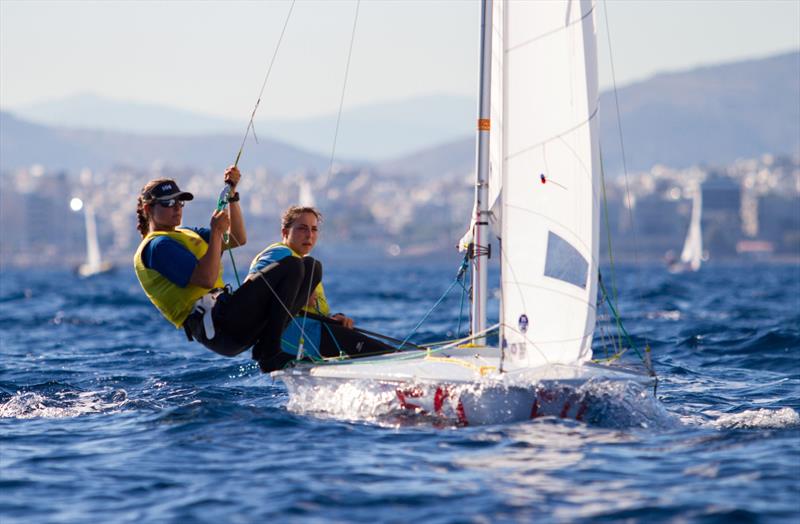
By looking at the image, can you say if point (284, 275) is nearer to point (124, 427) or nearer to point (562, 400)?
point (124, 427)

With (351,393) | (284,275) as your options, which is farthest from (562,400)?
(284,275)

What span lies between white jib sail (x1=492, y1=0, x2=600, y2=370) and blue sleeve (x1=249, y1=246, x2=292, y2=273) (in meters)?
1.50

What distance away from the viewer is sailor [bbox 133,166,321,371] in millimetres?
7262

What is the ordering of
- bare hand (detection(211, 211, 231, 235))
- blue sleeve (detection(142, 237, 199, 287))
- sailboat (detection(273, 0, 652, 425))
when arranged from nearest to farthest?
sailboat (detection(273, 0, 652, 425)) → bare hand (detection(211, 211, 231, 235)) → blue sleeve (detection(142, 237, 199, 287))

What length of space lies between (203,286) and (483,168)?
1.82 meters

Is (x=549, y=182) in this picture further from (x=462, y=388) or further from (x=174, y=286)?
(x=174, y=286)

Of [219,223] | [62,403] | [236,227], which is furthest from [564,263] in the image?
[62,403]

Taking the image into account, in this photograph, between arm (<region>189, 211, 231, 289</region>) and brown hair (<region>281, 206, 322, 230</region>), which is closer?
arm (<region>189, 211, 231, 289</region>)

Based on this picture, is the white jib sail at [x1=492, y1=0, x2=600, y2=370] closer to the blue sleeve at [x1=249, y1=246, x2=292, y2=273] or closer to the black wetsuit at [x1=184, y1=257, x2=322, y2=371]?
the black wetsuit at [x1=184, y1=257, x2=322, y2=371]

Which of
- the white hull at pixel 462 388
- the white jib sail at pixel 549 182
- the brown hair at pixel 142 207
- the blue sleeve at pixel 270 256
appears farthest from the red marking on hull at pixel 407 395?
the brown hair at pixel 142 207

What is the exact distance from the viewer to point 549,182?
686 centimetres

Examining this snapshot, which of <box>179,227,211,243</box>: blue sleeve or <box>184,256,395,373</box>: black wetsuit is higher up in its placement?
<box>179,227,211,243</box>: blue sleeve

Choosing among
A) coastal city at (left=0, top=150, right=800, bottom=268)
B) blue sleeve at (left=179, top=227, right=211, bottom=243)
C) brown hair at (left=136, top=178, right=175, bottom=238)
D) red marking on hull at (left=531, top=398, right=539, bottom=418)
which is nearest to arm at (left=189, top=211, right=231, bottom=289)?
blue sleeve at (left=179, top=227, right=211, bottom=243)

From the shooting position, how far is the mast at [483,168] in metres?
7.66
